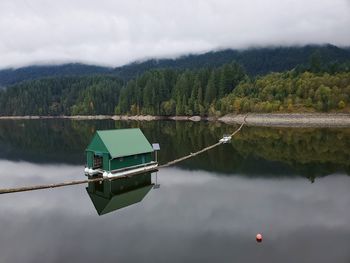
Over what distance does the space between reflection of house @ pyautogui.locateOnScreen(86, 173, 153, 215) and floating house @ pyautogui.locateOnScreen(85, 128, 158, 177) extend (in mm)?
1584

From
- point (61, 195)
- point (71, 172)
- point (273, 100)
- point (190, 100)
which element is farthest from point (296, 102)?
point (61, 195)

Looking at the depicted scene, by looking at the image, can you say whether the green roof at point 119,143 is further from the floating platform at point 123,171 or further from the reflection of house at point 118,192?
the reflection of house at point 118,192

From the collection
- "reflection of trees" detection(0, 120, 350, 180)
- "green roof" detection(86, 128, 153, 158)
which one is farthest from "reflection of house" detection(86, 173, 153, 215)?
"reflection of trees" detection(0, 120, 350, 180)

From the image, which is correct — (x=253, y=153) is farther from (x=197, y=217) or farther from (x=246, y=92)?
(x=246, y=92)

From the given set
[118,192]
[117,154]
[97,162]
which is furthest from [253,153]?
[118,192]

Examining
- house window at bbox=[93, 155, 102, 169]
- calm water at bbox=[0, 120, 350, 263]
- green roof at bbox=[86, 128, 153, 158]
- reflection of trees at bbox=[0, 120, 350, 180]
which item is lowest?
calm water at bbox=[0, 120, 350, 263]

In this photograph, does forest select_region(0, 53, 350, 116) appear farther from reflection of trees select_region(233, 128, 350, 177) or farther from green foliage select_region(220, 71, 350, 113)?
reflection of trees select_region(233, 128, 350, 177)

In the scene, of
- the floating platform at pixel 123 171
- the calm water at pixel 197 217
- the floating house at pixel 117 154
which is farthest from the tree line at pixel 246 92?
the floating house at pixel 117 154

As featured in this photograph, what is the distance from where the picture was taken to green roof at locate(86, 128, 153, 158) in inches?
1809

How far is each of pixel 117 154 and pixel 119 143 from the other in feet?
7.69

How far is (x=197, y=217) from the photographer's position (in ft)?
107

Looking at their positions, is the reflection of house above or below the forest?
below

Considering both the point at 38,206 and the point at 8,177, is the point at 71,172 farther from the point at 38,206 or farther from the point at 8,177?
the point at 38,206

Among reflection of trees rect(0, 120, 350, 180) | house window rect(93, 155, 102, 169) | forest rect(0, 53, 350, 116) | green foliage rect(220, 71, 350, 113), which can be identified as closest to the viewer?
house window rect(93, 155, 102, 169)
